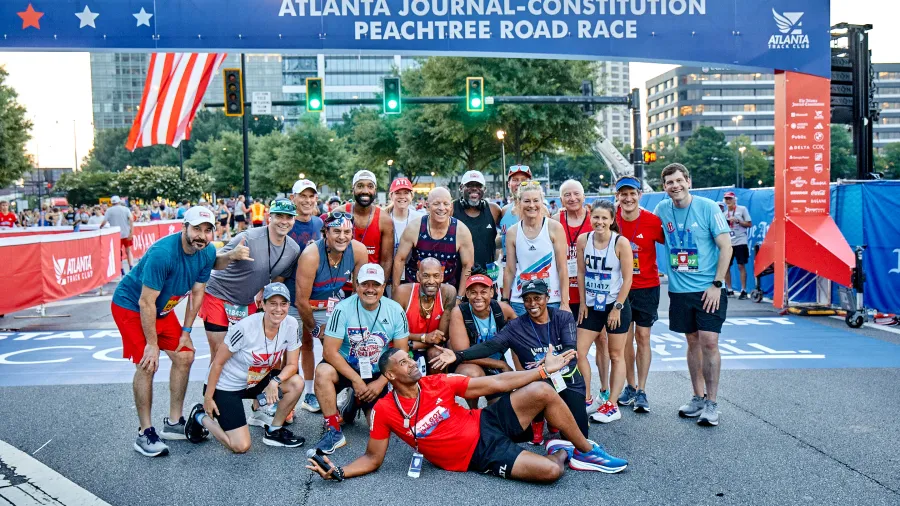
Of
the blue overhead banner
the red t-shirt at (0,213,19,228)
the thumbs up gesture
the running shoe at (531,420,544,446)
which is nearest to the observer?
the running shoe at (531,420,544,446)

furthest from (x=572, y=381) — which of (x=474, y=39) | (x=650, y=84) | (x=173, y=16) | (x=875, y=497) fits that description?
(x=650, y=84)

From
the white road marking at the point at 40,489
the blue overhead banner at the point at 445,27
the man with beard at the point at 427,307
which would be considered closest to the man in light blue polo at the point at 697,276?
the blue overhead banner at the point at 445,27

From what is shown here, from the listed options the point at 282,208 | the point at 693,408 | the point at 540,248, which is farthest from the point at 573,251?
the point at 282,208

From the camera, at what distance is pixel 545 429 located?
584 centimetres

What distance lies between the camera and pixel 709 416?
5.80 metres

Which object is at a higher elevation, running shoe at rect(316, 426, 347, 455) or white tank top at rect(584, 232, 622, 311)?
white tank top at rect(584, 232, 622, 311)

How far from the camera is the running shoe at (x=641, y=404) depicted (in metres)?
6.23

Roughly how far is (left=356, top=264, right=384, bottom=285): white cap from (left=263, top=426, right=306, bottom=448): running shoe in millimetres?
1288

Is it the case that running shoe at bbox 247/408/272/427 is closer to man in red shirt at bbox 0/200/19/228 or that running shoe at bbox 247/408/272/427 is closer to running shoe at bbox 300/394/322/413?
running shoe at bbox 300/394/322/413

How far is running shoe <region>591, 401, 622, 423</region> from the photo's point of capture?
19.7ft

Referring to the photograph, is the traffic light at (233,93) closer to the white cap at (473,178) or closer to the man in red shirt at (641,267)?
the white cap at (473,178)

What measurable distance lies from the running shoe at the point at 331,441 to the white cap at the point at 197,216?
1761 mm

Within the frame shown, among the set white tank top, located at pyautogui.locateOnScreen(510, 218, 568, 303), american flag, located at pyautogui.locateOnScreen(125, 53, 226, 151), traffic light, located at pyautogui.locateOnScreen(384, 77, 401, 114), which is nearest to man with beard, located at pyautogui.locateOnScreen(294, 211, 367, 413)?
white tank top, located at pyautogui.locateOnScreen(510, 218, 568, 303)

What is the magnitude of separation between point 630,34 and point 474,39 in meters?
1.44
